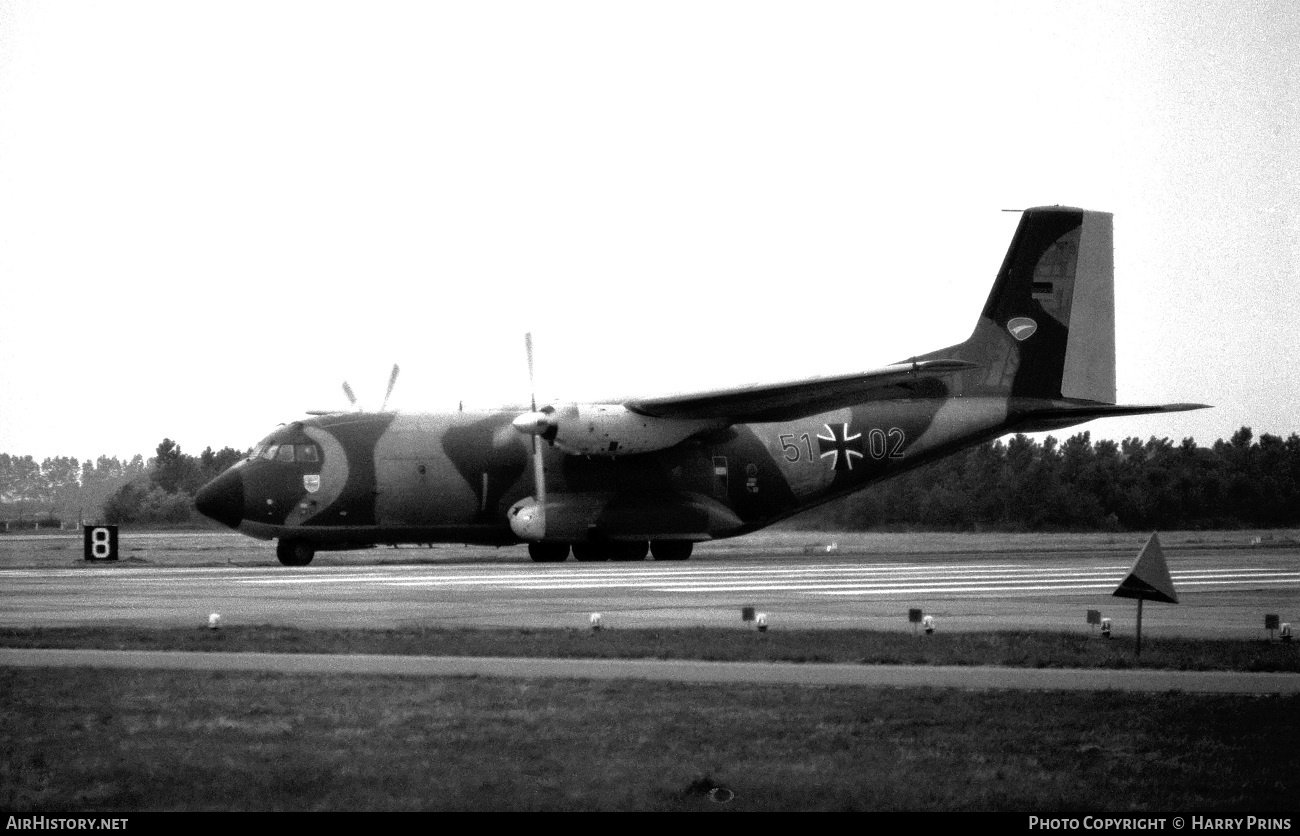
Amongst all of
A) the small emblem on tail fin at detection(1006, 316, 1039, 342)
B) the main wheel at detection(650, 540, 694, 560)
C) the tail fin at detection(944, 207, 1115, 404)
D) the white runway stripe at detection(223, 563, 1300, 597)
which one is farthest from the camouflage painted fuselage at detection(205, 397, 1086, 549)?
the white runway stripe at detection(223, 563, 1300, 597)

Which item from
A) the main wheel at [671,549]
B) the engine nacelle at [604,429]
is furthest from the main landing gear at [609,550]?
the engine nacelle at [604,429]

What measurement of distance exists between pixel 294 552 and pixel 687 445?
1034 cm

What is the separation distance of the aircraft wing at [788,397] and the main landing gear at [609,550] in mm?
3825

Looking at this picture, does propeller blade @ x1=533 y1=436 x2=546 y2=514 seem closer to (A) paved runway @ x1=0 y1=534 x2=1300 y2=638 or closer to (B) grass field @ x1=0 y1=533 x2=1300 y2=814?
(A) paved runway @ x1=0 y1=534 x2=1300 y2=638

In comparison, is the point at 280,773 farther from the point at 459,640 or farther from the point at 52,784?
the point at 459,640

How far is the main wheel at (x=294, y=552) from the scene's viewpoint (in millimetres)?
36906

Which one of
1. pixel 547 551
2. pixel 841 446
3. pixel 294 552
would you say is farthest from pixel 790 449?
pixel 294 552

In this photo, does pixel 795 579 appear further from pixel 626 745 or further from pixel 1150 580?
pixel 626 745

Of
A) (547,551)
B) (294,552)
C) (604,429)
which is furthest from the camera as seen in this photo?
(547,551)

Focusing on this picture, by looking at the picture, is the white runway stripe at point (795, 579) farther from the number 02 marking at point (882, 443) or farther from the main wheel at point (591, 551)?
the number 02 marking at point (882, 443)

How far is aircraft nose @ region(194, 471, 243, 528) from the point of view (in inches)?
1416

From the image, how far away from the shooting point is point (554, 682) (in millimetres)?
14188

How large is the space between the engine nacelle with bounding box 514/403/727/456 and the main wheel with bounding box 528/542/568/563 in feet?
9.86

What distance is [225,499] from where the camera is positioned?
36.0m
